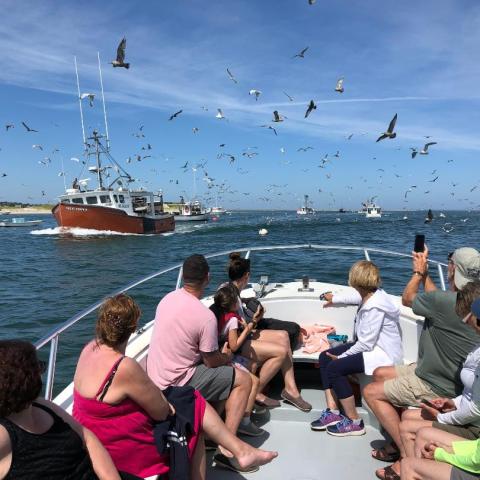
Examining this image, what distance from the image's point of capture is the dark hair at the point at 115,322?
6.97 feet

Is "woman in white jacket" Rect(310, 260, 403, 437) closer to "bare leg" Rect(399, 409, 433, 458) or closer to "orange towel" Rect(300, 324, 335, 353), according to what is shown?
"bare leg" Rect(399, 409, 433, 458)

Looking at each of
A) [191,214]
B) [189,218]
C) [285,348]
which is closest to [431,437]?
[285,348]

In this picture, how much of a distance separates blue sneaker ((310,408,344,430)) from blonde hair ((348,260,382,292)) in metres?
1.05

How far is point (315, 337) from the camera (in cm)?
446

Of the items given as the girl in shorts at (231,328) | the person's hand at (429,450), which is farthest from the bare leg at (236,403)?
the person's hand at (429,450)

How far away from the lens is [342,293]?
4.70m

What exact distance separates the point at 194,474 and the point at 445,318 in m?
1.75

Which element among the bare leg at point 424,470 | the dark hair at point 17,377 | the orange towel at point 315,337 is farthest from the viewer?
the orange towel at point 315,337

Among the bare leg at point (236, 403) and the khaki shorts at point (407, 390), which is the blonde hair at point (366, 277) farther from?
the bare leg at point (236, 403)

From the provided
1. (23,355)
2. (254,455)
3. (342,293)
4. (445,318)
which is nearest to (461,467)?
(445,318)

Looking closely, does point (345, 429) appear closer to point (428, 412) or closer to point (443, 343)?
point (428, 412)

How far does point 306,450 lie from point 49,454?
2167 millimetres

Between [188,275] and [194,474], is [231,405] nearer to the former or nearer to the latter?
[194,474]

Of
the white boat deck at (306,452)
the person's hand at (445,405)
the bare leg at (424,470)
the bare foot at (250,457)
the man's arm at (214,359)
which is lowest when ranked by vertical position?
the white boat deck at (306,452)
